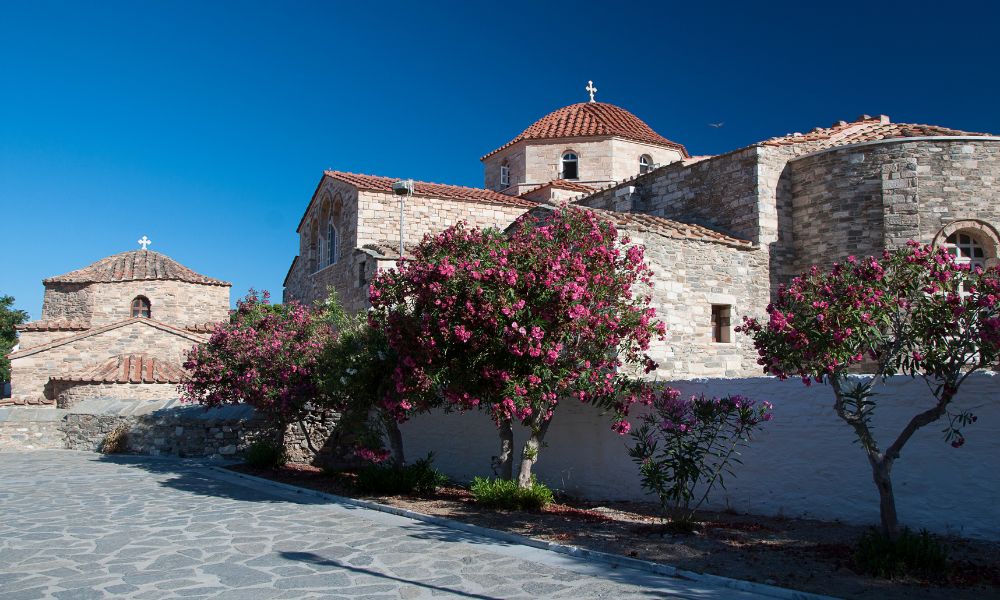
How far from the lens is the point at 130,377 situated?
22016mm

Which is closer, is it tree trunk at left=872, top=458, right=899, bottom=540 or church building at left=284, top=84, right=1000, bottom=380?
tree trunk at left=872, top=458, right=899, bottom=540

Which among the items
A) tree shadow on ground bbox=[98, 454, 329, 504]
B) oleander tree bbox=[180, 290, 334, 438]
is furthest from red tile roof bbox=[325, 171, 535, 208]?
tree shadow on ground bbox=[98, 454, 329, 504]

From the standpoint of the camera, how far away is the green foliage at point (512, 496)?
9727mm

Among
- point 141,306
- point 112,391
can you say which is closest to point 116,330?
point 112,391

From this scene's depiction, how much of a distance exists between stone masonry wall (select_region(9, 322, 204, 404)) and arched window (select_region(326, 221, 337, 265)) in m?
6.57

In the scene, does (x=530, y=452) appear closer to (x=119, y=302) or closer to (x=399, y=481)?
(x=399, y=481)

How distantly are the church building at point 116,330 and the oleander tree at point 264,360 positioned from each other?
711 centimetres

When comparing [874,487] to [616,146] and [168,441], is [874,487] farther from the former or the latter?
[616,146]

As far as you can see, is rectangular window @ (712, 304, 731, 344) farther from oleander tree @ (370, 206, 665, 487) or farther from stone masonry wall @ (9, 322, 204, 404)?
stone masonry wall @ (9, 322, 204, 404)

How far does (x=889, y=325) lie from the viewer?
6848 mm

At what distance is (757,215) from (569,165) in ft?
36.9

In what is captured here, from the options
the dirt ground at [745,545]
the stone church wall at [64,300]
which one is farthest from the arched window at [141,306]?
the dirt ground at [745,545]

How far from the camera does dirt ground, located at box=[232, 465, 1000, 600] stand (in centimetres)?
575

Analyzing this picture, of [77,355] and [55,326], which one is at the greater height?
[55,326]
